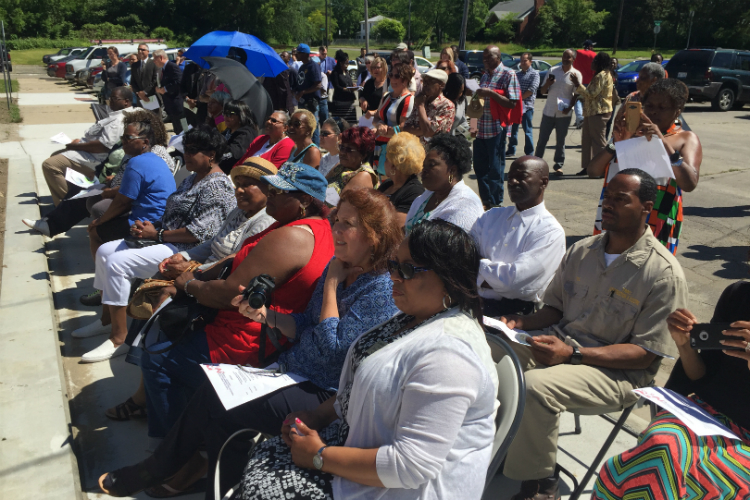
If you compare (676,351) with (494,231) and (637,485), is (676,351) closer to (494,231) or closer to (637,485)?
(637,485)

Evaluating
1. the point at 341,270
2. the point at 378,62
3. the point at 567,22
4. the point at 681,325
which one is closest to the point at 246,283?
the point at 341,270

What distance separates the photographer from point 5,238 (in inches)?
259

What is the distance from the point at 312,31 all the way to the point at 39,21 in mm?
28628

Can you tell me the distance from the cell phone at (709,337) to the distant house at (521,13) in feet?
226

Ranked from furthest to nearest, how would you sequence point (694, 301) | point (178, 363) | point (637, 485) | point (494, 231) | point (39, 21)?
1. point (39, 21)
2. point (694, 301)
3. point (494, 231)
4. point (178, 363)
5. point (637, 485)

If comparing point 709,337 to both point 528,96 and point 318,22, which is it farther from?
point 318,22

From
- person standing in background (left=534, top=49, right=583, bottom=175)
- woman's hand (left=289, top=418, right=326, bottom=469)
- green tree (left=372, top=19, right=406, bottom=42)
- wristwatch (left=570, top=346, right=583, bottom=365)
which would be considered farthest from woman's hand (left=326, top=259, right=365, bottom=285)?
green tree (left=372, top=19, right=406, bottom=42)

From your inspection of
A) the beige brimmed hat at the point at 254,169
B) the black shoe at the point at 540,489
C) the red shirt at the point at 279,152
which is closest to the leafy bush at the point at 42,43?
A: the red shirt at the point at 279,152

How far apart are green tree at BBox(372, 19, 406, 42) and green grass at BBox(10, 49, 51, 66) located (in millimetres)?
37776

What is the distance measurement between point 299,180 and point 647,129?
2203 mm

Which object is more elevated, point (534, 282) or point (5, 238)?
point (534, 282)

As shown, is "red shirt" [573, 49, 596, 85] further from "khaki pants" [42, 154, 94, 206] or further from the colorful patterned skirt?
the colorful patterned skirt

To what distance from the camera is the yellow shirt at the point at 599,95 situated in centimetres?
897

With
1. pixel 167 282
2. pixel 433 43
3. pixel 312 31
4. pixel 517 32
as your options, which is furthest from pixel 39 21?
pixel 167 282
